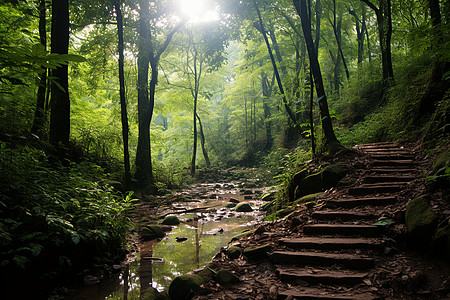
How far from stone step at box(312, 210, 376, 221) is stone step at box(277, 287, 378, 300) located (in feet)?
4.96

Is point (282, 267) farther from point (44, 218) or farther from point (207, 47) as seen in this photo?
point (207, 47)

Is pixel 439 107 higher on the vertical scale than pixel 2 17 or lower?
lower

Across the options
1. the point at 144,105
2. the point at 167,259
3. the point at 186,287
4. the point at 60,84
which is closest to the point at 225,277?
the point at 186,287

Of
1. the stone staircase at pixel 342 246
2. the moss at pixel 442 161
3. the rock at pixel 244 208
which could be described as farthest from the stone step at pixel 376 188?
the rock at pixel 244 208

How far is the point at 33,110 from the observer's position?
7359 millimetres

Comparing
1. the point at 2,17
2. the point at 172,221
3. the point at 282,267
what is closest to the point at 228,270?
the point at 282,267

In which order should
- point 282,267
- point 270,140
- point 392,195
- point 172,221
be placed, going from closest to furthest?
point 282,267
point 392,195
point 172,221
point 270,140

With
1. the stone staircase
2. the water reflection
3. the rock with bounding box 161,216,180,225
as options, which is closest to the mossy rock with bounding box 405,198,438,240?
the stone staircase

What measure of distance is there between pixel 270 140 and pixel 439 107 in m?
16.9

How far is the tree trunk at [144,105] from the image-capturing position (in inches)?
402

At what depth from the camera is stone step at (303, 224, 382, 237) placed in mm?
3278

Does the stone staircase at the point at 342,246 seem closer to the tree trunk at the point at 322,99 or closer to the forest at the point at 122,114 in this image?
the forest at the point at 122,114

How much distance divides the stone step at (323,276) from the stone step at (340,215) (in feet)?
3.93

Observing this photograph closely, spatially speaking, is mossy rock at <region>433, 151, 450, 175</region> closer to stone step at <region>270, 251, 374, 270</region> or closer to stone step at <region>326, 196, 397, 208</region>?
stone step at <region>326, 196, 397, 208</region>
